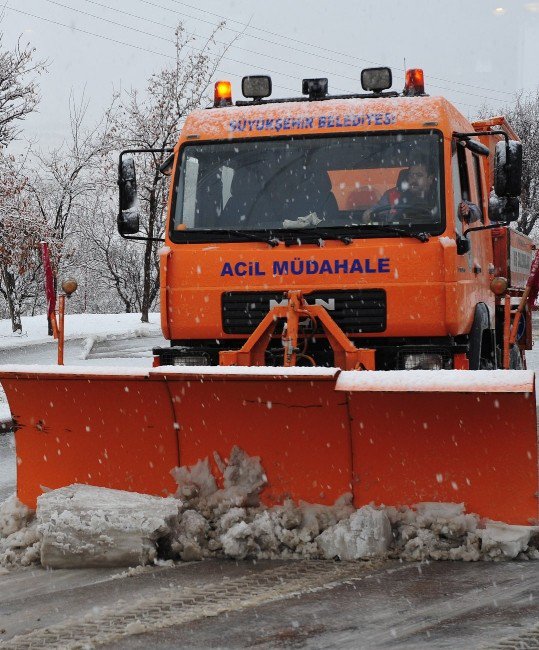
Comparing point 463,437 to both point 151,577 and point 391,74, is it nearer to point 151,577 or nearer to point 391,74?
point 151,577

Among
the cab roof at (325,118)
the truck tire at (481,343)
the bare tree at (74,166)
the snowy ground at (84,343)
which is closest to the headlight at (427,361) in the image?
the truck tire at (481,343)

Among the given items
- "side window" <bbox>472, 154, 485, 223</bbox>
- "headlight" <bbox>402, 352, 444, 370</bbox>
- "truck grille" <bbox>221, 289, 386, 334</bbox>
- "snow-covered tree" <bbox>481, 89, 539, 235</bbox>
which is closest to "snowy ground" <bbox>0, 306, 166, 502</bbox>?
"truck grille" <bbox>221, 289, 386, 334</bbox>

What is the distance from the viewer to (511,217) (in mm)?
7098

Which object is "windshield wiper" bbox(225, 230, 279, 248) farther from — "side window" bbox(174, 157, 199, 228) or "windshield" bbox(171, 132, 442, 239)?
"side window" bbox(174, 157, 199, 228)

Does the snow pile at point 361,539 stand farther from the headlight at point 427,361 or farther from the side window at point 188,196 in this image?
the side window at point 188,196

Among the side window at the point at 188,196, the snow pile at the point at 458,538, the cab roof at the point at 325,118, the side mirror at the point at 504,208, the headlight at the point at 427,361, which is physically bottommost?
the snow pile at the point at 458,538

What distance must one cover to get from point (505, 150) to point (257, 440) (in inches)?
105

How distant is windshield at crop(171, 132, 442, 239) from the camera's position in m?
6.81

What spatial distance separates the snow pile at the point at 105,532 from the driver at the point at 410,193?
8.53 ft

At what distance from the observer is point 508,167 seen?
22.1 feet

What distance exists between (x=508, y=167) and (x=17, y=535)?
12.2 feet

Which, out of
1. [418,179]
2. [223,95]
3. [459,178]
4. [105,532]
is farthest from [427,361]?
[223,95]

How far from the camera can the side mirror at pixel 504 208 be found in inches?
278

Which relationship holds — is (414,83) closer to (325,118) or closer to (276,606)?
(325,118)
